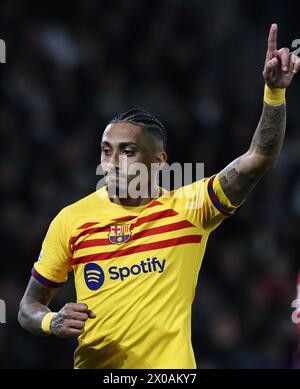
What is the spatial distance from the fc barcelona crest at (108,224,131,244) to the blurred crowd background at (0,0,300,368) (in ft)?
11.3

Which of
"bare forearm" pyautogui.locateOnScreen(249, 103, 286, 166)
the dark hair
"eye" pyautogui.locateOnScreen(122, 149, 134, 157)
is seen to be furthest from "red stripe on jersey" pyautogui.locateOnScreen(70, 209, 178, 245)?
"bare forearm" pyautogui.locateOnScreen(249, 103, 286, 166)

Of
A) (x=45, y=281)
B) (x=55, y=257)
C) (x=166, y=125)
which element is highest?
(x=166, y=125)

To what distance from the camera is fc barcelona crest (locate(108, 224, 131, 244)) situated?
15.7ft

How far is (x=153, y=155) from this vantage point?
16.3ft

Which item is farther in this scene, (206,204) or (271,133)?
(206,204)

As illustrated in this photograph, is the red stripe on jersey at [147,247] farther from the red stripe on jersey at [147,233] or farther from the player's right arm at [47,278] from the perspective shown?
the player's right arm at [47,278]

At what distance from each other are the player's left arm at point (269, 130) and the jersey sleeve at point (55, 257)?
0.88 metres

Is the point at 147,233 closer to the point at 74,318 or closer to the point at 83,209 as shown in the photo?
the point at 83,209

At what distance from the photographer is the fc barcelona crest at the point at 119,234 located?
188 inches

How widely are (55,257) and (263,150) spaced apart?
123 cm

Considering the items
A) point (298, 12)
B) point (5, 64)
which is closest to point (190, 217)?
point (5, 64)

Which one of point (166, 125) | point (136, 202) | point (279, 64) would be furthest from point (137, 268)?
point (166, 125)

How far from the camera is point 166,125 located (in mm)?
9703
